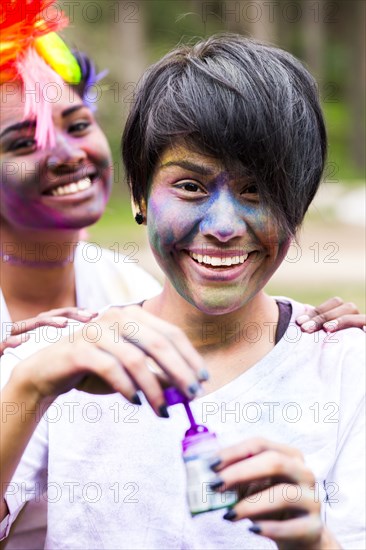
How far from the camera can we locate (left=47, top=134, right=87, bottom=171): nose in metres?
3.53

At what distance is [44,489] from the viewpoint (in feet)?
8.06

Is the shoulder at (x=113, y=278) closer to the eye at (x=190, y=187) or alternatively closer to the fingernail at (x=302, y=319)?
the fingernail at (x=302, y=319)

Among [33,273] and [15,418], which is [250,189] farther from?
[33,273]

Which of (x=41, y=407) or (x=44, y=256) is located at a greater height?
(x=41, y=407)

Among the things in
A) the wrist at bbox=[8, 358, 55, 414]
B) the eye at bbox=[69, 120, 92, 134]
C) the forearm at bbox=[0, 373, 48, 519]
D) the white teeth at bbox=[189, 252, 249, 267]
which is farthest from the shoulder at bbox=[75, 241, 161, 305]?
the wrist at bbox=[8, 358, 55, 414]

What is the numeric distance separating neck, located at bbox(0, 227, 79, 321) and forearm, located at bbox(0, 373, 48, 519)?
1.72m

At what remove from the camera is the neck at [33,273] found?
3758 millimetres

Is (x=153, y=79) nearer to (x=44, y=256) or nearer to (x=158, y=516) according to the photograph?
(x=158, y=516)

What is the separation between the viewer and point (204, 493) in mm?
1729

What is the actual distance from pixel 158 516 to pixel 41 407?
57 cm

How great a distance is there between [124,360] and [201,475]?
0.80 ft

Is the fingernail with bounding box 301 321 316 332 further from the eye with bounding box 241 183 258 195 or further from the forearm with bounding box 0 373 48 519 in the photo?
the forearm with bounding box 0 373 48 519

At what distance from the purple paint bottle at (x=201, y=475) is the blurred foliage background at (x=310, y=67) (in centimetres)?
244

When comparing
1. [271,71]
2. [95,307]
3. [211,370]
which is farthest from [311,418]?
[95,307]
